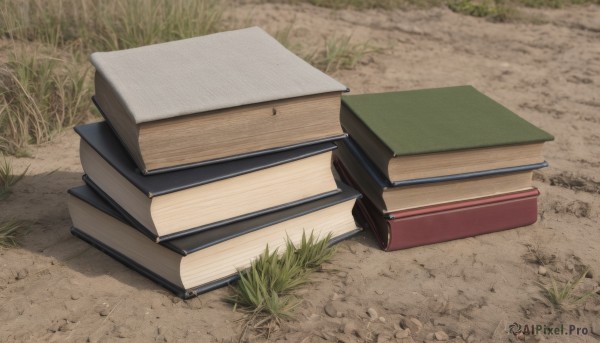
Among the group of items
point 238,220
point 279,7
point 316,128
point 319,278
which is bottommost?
point 279,7

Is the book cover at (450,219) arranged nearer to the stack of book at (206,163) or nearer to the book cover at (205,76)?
the stack of book at (206,163)

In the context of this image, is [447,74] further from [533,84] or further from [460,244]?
A: [460,244]

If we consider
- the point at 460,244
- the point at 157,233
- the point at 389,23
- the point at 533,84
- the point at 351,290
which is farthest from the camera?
→ the point at 389,23

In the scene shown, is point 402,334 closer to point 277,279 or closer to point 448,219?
point 277,279

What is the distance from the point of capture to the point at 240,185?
7.73ft

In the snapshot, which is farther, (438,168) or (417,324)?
(438,168)

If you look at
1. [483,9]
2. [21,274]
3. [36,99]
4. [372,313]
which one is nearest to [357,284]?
[372,313]

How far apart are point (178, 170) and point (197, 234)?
0.21m

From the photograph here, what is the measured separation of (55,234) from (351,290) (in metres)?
1.13

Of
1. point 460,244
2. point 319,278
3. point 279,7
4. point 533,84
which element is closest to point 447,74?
point 533,84

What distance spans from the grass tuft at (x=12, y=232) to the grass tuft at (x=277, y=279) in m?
0.87

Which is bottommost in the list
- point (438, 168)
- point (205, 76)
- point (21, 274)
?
point (21, 274)

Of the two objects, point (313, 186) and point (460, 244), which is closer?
point (313, 186)

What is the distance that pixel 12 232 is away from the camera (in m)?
2.72
